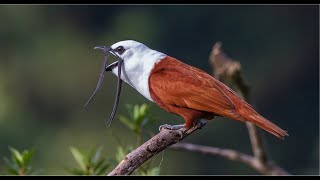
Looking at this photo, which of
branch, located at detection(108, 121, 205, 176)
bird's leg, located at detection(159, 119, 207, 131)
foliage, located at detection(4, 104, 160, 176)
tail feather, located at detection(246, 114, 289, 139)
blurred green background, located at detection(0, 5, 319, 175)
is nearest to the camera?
branch, located at detection(108, 121, 205, 176)

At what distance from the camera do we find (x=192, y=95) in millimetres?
3365

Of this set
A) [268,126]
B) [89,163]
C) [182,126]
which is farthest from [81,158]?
[268,126]

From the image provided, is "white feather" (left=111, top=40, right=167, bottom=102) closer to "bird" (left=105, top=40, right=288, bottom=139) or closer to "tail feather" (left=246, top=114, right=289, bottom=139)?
"bird" (left=105, top=40, right=288, bottom=139)

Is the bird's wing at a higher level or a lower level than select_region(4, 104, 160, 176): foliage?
higher

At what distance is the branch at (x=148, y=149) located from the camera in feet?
10.0

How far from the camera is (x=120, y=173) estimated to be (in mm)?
3031

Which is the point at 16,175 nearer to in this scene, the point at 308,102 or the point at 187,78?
the point at 187,78

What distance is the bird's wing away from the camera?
132 inches

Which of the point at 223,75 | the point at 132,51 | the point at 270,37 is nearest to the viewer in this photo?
the point at 132,51

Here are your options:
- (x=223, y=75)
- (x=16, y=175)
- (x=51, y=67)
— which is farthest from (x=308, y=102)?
(x=16, y=175)

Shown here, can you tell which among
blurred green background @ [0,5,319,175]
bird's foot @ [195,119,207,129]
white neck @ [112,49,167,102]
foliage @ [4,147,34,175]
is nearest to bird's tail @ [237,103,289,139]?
bird's foot @ [195,119,207,129]

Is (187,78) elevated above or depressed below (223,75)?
above

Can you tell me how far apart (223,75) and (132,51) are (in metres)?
1.69

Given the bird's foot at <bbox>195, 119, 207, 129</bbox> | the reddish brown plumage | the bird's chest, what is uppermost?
the bird's chest
